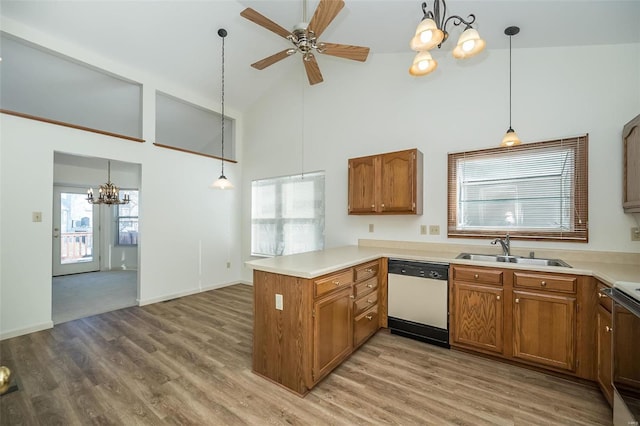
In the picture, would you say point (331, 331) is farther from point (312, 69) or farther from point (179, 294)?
point (179, 294)

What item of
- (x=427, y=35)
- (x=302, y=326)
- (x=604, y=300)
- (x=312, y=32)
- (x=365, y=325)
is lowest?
(x=365, y=325)

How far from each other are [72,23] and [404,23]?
3842 mm

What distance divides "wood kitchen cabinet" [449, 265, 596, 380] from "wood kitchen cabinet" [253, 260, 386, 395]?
1106mm

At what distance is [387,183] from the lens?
3.33 meters

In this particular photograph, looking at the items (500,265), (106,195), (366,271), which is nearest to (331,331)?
(366,271)

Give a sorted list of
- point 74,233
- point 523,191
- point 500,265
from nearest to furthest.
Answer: point 500,265, point 523,191, point 74,233

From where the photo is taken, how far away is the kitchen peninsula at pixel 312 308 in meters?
2.01

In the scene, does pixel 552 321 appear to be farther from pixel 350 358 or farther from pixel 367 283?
pixel 350 358

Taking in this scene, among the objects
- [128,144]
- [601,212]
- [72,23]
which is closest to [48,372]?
[128,144]

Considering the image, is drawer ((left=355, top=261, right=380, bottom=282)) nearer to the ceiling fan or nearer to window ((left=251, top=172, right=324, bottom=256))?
window ((left=251, top=172, right=324, bottom=256))

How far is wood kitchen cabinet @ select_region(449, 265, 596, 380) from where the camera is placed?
2127 mm

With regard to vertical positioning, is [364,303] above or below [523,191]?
below

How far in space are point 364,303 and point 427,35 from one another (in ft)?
7.59

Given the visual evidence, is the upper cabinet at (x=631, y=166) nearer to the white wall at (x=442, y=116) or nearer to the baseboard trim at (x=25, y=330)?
the white wall at (x=442, y=116)
